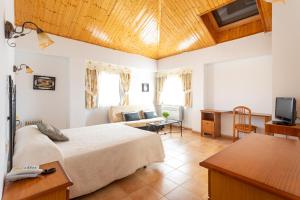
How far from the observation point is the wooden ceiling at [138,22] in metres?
3.33

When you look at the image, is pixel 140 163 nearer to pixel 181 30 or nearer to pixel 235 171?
pixel 235 171

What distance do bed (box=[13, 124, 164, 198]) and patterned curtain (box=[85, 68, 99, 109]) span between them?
6.51ft

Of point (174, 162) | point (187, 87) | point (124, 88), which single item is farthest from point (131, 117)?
point (174, 162)

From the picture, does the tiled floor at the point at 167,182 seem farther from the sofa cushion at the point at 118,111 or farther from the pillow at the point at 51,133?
the sofa cushion at the point at 118,111

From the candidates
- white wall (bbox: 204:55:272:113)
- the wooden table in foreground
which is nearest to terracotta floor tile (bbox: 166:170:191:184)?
the wooden table in foreground

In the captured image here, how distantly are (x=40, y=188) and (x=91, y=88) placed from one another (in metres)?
3.86

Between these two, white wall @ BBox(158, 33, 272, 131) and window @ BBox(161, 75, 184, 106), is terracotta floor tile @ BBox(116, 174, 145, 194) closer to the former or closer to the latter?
white wall @ BBox(158, 33, 272, 131)

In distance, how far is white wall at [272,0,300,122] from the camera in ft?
8.75

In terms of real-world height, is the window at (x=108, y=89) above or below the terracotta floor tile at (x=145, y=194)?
above

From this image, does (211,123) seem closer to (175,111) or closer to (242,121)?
(242,121)

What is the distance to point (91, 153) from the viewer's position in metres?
1.96

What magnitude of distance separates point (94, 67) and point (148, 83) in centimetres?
225

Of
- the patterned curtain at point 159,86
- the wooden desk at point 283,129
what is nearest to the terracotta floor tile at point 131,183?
the wooden desk at point 283,129

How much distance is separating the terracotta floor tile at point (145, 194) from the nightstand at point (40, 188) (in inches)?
40.7
